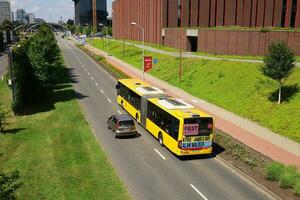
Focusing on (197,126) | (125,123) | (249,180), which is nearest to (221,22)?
(125,123)

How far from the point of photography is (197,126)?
83.8ft

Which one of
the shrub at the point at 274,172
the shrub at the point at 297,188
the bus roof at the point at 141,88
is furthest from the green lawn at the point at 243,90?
the shrub at the point at 297,188

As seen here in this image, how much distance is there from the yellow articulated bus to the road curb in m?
1.29

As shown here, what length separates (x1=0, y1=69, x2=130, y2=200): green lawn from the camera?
20.3 meters

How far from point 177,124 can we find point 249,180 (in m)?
5.96

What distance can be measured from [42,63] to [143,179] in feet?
A: 86.8

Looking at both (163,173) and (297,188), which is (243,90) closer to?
(163,173)

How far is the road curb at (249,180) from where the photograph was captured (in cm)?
2064

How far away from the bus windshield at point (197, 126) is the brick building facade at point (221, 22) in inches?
1429

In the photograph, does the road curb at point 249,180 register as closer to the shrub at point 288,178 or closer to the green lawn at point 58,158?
the shrub at point 288,178

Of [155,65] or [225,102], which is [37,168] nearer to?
[225,102]

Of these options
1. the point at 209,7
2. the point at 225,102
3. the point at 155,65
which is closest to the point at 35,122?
the point at 225,102

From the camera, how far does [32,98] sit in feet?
149

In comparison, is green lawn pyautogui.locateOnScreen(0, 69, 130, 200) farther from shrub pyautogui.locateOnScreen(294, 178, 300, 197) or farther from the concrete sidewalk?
the concrete sidewalk
